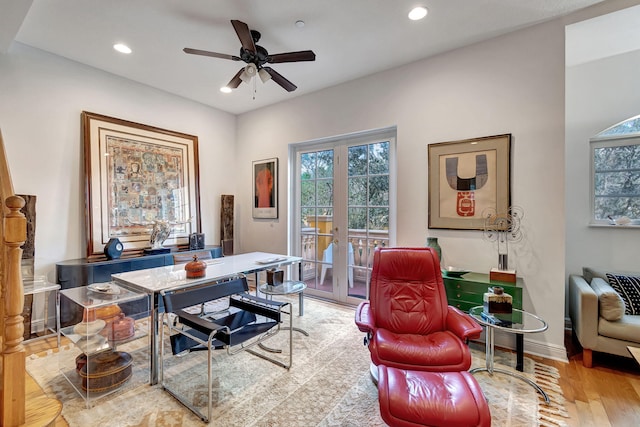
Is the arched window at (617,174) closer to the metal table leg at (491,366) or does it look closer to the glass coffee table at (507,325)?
the glass coffee table at (507,325)

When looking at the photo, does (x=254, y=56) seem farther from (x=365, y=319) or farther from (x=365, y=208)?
(x=365, y=319)

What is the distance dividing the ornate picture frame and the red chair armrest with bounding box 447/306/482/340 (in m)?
3.91

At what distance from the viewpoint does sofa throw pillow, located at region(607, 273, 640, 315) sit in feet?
8.17

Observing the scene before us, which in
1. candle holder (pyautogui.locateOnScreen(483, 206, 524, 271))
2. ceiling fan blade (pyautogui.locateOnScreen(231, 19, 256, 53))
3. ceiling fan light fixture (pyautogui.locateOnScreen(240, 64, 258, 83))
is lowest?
candle holder (pyautogui.locateOnScreen(483, 206, 524, 271))

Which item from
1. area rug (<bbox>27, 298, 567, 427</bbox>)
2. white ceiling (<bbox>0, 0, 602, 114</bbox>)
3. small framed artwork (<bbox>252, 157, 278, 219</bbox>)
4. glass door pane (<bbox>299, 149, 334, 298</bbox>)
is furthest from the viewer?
small framed artwork (<bbox>252, 157, 278, 219</bbox>)

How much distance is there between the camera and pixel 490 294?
7.52ft

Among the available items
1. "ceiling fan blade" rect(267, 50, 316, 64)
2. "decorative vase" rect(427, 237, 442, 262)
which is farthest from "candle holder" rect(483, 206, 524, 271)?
"ceiling fan blade" rect(267, 50, 316, 64)

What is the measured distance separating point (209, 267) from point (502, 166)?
3154 millimetres

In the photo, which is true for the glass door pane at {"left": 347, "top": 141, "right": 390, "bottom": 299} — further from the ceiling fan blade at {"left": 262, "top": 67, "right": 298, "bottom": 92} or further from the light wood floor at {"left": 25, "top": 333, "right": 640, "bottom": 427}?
the light wood floor at {"left": 25, "top": 333, "right": 640, "bottom": 427}

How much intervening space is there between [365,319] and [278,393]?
0.85 meters

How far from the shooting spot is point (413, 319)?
2.31 metres

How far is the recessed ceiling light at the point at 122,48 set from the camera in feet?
9.96

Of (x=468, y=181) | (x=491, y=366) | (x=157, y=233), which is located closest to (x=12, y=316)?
(x=157, y=233)

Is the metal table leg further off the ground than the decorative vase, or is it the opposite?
the decorative vase
